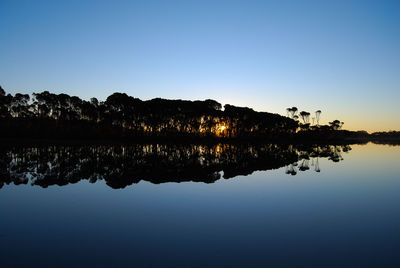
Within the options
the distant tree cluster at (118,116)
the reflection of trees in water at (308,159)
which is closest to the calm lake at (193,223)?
the reflection of trees in water at (308,159)

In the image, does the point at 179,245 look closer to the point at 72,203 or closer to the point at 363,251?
the point at 363,251

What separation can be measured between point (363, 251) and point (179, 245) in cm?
624

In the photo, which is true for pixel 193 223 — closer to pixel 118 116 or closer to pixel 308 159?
pixel 308 159

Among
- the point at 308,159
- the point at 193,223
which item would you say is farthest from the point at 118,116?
the point at 193,223

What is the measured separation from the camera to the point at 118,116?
97.8 metres

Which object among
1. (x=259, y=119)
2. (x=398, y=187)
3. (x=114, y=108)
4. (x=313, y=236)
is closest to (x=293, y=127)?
(x=259, y=119)

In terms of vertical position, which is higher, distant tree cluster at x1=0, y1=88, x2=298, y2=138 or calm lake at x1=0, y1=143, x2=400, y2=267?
distant tree cluster at x1=0, y1=88, x2=298, y2=138

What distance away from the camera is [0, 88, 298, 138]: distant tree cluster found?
289 feet

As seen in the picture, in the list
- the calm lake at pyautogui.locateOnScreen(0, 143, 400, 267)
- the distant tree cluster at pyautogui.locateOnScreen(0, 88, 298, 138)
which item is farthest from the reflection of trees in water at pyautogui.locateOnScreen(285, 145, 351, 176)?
the distant tree cluster at pyautogui.locateOnScreen(0, 88, 298, 138)

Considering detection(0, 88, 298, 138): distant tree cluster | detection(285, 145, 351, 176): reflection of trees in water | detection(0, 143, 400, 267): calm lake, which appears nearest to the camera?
detection(0, 143, 400, 267): calm lake

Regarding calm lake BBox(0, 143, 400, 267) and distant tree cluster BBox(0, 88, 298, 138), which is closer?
calm lake BBox(0, 143, 400, 267)

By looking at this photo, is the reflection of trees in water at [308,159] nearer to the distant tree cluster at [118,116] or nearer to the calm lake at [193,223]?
the calm lake at [193,223]

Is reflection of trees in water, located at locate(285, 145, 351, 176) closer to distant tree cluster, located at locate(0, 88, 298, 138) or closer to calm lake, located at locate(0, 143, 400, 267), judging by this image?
calm lake, located at locate(0, 143, 400, 267)

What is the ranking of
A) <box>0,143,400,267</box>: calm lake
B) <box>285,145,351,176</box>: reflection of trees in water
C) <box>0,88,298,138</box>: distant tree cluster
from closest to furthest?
<box>0,143,400,267</box>: calm lake, <box>285,145,351,176</box>: reflection of trees in water, <box>0,88,298,138</box>: distant tree cluster
